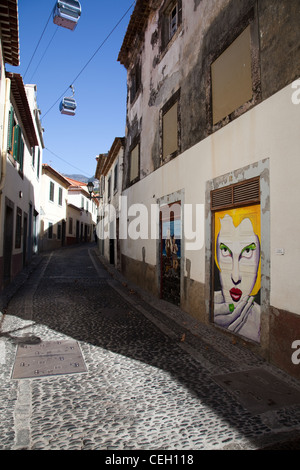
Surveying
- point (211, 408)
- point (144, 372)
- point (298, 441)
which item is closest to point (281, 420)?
point (298, 441)

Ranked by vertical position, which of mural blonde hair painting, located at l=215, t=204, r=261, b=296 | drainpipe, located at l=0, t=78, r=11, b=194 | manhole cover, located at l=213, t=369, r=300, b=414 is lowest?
manhole cover, located at l=213, t=369, r=300, b=414

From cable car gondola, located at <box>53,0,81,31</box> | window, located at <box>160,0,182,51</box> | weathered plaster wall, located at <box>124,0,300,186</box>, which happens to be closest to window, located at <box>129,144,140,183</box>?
weathered plaster wall, located at <box>124,0,300,186</box>

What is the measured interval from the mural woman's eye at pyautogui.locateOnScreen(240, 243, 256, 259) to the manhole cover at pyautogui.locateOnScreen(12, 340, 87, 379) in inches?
115

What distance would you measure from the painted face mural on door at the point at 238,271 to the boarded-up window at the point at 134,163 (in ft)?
21.1

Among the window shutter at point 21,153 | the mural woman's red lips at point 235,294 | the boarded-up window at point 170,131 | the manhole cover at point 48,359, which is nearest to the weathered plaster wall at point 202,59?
the boarded-up window at point 170,131

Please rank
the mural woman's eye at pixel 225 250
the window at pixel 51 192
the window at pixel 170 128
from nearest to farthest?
1. the mural woman's eye at pixel 225 250
2. the window at pixel 170 128
3. the window at pixel 51 192

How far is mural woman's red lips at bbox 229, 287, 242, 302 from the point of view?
5.37 m

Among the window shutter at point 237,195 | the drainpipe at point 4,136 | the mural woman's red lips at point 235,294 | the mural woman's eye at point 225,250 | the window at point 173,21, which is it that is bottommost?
the mural woman's red lips at point 235,294

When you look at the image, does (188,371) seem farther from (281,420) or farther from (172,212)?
(172,212)

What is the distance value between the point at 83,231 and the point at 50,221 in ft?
48.6

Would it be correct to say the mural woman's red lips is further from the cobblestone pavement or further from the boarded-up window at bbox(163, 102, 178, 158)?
the boarded-up window at bbox(163, 102, 178, 158)

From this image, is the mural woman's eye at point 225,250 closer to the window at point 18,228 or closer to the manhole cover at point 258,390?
the manhole cover at point 258,390

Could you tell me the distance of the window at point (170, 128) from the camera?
26.8 feet

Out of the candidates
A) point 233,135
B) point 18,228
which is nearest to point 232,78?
point 233,135
